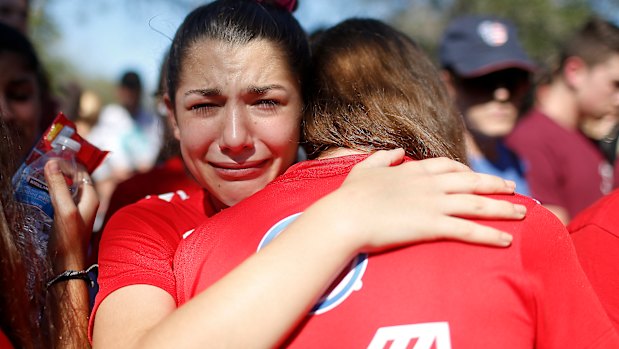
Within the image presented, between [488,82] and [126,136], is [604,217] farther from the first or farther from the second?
[126,136]

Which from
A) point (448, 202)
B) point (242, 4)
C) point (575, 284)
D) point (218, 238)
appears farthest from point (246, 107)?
point (575, 284)

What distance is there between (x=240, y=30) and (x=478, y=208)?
3.11ft

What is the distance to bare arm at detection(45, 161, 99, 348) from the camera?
185 centimetres

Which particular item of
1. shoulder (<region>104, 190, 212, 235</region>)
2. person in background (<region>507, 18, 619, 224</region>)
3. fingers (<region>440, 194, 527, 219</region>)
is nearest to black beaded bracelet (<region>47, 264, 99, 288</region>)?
shoulder (<region>104, 190, 212, 235</region>)

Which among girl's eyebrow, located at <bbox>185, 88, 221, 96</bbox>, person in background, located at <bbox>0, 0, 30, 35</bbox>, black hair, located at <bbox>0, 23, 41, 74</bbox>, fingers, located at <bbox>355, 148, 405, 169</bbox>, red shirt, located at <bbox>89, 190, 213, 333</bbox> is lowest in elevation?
red shirt, located at <bbox>89, 190, 213, 333</bbox>

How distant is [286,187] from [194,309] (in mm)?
371

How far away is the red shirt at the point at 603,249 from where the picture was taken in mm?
1721

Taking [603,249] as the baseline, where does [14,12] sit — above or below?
above

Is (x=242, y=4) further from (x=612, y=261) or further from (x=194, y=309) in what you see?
(x=612, y=261)

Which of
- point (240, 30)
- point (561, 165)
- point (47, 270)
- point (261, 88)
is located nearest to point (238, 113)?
point (261, 88)

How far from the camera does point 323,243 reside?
1.31m

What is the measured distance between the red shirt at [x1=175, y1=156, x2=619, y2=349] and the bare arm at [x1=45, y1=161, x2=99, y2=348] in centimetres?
52

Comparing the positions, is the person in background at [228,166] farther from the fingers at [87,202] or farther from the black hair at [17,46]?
the black hair at [17,46]

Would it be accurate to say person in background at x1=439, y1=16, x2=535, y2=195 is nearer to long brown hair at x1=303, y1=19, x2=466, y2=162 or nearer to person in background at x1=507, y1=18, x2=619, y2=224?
person in background at x1=507, y1=18, x2=619, y2=224
